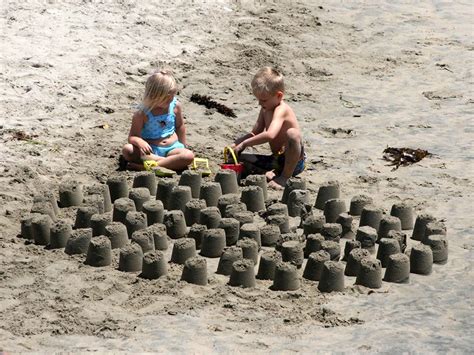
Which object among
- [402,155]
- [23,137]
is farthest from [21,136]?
[402,155]

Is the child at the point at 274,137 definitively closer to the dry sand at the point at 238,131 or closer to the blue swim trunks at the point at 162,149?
the dry sand at the point at 238,131

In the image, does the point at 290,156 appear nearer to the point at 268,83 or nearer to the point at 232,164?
the point at 232,164

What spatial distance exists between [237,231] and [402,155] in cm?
224

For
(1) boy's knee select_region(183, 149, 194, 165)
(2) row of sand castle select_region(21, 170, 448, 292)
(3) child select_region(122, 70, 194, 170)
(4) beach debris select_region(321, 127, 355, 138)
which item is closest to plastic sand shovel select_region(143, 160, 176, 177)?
(3) child select_region(122, 70, 194, 170)

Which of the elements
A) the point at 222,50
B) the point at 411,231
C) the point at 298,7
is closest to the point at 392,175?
the point at 411,231

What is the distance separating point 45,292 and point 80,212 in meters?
1.06

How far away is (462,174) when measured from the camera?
335 inches

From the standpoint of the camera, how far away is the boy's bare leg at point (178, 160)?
8.35 metres

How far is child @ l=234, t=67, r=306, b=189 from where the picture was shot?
328 inches

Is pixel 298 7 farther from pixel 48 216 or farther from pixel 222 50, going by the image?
pixel 48 216

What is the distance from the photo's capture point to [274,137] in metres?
8.36

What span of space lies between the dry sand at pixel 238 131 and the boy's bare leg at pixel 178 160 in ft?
1.46

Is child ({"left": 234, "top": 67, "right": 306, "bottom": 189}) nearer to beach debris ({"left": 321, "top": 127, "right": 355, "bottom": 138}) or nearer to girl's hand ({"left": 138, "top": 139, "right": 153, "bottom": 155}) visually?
girl's hand ({"left": 138, "top": 139, "right": 153, "bottom": 155})

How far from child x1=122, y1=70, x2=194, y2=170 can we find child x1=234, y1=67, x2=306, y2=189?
1.53 ft
